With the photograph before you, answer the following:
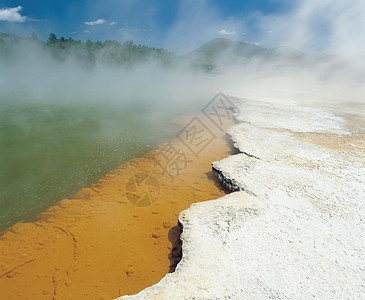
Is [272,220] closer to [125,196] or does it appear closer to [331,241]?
[331,241]

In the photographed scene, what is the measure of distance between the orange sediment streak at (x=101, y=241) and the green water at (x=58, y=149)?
46 cm

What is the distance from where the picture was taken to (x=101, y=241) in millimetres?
2854

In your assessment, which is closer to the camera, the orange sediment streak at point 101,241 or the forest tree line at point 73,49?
the orange sediment streak at point 101,241

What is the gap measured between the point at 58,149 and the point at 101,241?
4182 mm

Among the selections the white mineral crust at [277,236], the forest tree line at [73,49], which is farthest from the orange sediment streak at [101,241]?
the forest tree line at [73,49]

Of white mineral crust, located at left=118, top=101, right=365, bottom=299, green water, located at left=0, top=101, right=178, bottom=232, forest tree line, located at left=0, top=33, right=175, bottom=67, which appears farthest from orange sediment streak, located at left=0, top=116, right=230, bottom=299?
forest tree line, located at left=0, top=33, right=175, bottom=67

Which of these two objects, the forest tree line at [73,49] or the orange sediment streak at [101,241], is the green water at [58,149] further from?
the forest tree line at [73,49]

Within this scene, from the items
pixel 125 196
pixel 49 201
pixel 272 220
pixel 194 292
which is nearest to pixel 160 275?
pixel 194 292

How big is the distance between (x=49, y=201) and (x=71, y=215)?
0.71 metres

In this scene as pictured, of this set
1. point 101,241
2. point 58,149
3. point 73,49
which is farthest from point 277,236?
point 73,49

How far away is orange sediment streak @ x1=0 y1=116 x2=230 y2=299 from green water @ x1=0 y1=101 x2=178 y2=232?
0.46 metres

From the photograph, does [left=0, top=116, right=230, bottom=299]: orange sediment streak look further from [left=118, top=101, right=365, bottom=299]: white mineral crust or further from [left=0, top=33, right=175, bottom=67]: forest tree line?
[left=0, top=33, right=175, bottom=67]: forest tree line

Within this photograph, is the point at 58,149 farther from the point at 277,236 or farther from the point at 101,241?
the point at 277,236

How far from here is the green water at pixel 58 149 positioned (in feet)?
12.6
